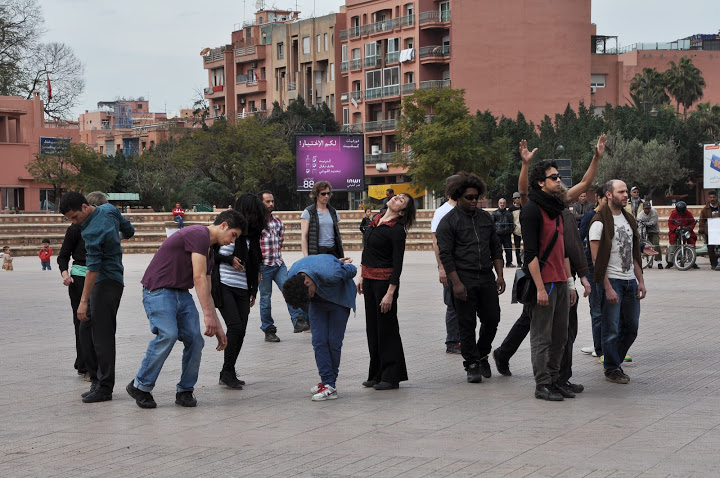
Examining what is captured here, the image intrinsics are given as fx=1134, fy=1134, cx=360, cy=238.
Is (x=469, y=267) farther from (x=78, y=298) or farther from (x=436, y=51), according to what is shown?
(x=436, y=51)

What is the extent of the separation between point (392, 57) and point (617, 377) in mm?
77200

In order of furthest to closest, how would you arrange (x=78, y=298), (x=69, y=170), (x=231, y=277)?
(x=69, y=170) < (x=78, y=298) < (x=231, y=277)

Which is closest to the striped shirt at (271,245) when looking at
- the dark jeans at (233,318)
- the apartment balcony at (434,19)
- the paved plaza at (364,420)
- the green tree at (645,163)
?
the paved plaza at (364,420)

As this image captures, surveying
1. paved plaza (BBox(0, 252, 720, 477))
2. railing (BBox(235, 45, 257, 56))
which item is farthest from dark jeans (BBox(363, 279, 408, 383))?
railing (BBox(235, 45, 257, 56))

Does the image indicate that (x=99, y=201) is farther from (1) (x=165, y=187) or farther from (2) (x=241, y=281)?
(1) (x=165, y=187)

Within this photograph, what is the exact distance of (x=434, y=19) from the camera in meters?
81.8

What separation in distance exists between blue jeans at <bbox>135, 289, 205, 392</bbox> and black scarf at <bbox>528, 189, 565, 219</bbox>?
269 cm

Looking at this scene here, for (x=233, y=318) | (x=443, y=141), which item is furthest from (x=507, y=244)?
(x=443, y=141)

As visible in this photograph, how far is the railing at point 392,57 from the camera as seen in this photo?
84.8 m

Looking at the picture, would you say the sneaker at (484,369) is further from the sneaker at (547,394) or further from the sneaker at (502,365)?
the sneaker at (547,394)

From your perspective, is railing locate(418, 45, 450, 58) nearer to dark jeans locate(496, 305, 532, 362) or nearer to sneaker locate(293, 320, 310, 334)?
sneaker locate(293, 320, 310, 334)

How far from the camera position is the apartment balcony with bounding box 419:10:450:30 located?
81.2 metres

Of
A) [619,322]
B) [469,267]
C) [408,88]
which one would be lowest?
[619,322]

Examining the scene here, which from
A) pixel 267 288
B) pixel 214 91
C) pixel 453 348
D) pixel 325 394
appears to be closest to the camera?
pixel 325 394
